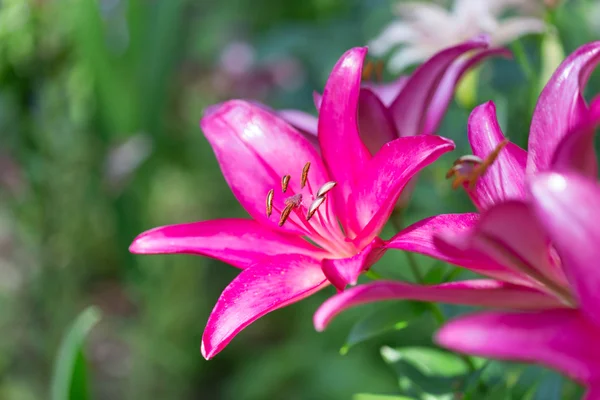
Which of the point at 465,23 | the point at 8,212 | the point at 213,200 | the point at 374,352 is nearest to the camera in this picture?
the point at 465,23

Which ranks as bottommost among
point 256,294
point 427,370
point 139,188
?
point 139,188

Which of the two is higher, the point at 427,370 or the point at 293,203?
the point at 293,203

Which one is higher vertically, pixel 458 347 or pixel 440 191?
pixel 458 347

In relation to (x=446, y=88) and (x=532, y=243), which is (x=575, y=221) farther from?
(x=446, y=88)

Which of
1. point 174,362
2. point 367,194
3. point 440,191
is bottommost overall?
point 174,362

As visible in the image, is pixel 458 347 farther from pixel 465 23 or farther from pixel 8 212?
pixel 8 212

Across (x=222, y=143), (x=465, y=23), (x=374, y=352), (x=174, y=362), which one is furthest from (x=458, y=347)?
(x=174, y=362)

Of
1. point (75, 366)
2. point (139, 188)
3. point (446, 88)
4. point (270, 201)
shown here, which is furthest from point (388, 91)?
point (139, 188)
